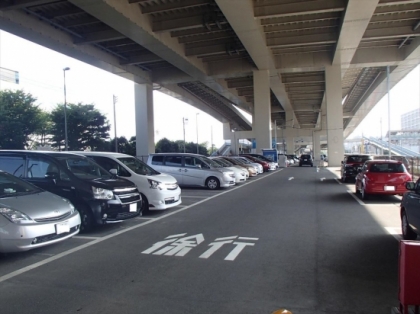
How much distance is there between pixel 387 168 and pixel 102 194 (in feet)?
33.0

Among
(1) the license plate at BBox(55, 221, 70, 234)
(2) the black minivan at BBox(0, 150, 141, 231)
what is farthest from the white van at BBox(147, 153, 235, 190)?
(1) the license plate at BBox(55, 221, 70, 234)

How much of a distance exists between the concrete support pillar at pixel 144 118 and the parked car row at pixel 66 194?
33.6 metres

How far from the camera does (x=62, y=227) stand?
6.42 metres

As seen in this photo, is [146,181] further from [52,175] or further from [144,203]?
[52,175]

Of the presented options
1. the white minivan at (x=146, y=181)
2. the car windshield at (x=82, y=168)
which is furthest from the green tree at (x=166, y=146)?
the car windshield at (x=82, y=168)

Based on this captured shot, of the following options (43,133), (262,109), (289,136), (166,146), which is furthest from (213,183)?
(289,136)

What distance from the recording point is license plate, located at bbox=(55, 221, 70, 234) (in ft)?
20.7

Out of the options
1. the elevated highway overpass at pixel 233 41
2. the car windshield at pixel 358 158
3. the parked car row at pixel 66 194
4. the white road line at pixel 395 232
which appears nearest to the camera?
the parked car row at pixel 66 194

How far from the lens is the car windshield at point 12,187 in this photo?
6541 mm

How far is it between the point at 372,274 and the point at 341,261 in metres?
0.69

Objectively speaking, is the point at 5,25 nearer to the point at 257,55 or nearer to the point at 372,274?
the point at 257,55

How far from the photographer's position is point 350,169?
20453 millimetres

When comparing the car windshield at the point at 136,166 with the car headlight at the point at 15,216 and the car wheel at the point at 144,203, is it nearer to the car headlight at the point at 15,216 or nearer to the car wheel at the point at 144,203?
the car wheel at the point at 144,203

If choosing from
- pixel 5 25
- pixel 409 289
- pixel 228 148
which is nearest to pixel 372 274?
pixel 409 289
